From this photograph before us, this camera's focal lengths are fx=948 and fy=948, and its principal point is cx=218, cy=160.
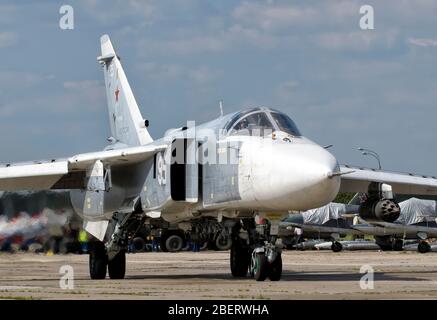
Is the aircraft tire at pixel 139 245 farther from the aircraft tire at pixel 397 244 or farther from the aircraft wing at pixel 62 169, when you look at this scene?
the aircraft wing at pixel 62 169

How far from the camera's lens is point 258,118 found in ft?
57.6

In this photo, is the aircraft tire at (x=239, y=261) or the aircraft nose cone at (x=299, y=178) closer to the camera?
the aircraft nose cone at (x=299, y=178)

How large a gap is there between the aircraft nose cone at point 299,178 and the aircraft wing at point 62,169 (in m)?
3.65

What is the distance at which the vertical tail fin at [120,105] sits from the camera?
23.7 m

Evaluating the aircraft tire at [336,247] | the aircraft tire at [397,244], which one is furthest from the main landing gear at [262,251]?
the aircraft tire at [397,244]

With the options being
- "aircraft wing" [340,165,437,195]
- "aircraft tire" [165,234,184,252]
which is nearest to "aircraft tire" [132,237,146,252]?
"aircraft tire" [165,234,184,252]

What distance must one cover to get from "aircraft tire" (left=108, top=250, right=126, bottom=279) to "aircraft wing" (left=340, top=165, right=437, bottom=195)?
5.09 m

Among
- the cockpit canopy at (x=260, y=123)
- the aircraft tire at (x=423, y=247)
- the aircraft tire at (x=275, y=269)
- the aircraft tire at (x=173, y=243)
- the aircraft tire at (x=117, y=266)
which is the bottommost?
the aircraft tire at (x=423, y=247)

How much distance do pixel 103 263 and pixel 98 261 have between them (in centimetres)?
12

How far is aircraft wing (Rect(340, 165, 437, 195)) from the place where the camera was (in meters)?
20.3
